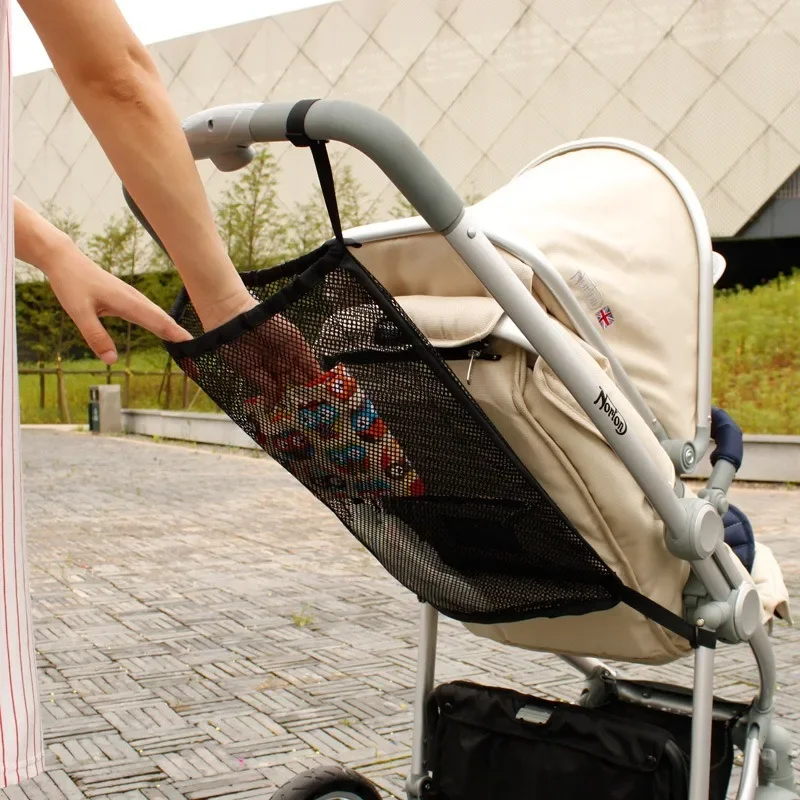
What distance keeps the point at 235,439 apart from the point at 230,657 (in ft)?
36.4

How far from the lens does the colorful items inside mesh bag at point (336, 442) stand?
191 cm

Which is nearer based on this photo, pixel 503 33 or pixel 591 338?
pixel 591 338

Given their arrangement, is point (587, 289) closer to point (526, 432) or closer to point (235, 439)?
point (526, 432)

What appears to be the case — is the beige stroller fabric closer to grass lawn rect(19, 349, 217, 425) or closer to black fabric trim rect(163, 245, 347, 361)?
black fabric trim rect(163, 245, 347, 361)

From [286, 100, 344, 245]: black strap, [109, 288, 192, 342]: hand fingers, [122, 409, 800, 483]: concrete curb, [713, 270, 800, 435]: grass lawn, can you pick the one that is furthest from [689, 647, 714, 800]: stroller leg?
[713, 270, 800, 435]: grass lawn

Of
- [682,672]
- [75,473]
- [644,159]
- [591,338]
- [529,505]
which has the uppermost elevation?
[644,159]

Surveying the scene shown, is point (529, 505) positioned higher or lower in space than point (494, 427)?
lower

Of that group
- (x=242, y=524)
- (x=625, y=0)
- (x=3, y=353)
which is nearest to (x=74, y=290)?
(x=3, y=353)

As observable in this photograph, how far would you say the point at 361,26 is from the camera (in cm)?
Answer: 2775

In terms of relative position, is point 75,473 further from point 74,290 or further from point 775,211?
point 775,211

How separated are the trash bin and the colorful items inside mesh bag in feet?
57.5

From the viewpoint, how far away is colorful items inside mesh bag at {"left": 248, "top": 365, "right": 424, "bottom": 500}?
6.26ft

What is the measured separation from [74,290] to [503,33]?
25.4 metres

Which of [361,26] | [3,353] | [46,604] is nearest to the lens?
[3,353]
